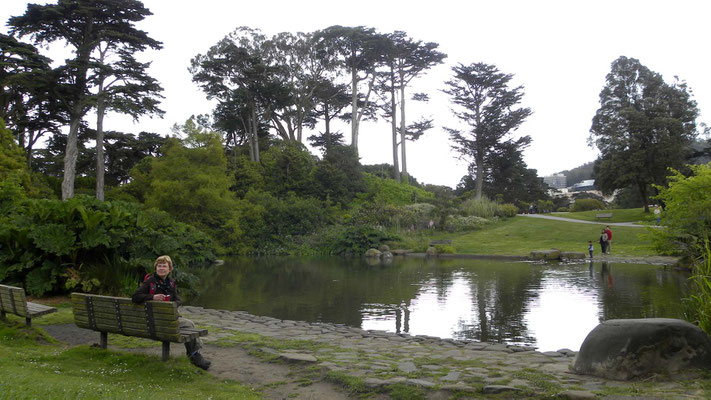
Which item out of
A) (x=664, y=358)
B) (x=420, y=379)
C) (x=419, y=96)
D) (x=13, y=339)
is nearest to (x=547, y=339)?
(x=664, y=358)

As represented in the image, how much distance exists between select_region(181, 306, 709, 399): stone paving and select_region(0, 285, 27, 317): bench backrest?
2391 mm

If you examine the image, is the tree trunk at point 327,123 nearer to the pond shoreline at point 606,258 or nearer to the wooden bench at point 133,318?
the pond shoreline at point 606,258

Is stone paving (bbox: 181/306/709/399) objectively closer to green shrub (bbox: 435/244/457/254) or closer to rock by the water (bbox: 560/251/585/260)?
rock by the water (bbox: 560/251/585/260)

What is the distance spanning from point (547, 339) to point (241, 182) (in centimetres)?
3148

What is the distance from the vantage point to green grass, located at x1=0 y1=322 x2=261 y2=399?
378 centimetres

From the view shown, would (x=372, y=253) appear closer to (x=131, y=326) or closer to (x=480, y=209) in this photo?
(x=480, y=209)

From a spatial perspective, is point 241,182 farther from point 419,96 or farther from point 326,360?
point 326,360

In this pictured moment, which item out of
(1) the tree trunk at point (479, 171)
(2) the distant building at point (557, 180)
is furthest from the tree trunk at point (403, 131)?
(2) the distant building at point (557, 180)

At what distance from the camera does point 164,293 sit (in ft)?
17.7

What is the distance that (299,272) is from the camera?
19.4 m

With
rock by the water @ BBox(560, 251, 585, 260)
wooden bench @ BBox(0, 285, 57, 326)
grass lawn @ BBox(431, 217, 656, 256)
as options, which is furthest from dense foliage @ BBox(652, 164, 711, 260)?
wooden bench @ BBox(0, 285, 57, 326)

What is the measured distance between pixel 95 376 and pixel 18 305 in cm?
269

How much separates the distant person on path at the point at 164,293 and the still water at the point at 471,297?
4.22m

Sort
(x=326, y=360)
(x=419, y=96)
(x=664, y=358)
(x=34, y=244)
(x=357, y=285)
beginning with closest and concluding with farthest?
(x=664, y=358) → (x=326, y=360) → (x=34, y=244) → (x=357, y=285) → (x=419, y=96)
